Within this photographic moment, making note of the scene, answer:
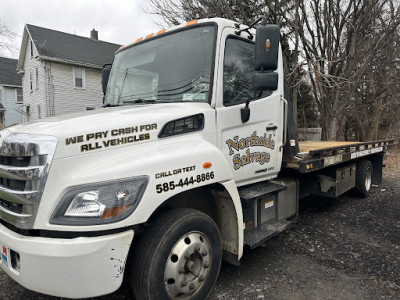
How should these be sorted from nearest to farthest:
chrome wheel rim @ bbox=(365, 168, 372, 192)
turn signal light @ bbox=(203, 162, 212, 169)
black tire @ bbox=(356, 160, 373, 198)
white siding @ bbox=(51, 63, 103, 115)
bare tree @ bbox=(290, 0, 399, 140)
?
turn signal light @ bbox=(203, 162, 212, 169) → black tire @ bbox=(356, 160, 373, 198) → chrome wheel rim @ bbox=(365, 168, 372, 192) → bare tree @ bbox=(290, 0, 399, 140) → white siding @ bbox=(51, 63, 103, 115)

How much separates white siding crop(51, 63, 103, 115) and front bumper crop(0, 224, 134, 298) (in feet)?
65.9

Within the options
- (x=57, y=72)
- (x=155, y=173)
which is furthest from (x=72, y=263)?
(x=57, y=72)

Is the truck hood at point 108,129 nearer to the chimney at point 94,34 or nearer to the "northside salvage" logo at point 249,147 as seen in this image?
the "northside salvage" logo at point 249,147

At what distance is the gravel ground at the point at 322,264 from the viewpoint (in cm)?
304

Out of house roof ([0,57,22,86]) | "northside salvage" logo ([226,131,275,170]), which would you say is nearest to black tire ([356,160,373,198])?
"northside salvage" logo ([226,131,275,170])

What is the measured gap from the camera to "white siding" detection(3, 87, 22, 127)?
2938cm

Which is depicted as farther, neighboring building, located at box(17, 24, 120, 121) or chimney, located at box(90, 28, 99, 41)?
chimney, located at box(90, 28, 99, 41)

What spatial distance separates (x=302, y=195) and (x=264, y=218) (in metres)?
1.74

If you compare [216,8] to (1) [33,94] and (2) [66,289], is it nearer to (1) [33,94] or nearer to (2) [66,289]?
(2) [66,289]

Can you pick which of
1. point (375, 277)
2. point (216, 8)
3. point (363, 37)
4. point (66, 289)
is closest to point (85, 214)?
point (66, 289)

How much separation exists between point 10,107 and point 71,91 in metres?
11.7

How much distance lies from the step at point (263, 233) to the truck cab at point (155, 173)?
0.07 ft

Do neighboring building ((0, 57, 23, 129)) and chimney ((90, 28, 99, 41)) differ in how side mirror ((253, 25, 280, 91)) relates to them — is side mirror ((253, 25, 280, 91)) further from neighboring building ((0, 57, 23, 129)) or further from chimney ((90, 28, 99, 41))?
neighboring building ((0, 57, 23, 129))

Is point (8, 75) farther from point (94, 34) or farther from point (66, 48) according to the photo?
point (66, 48)
